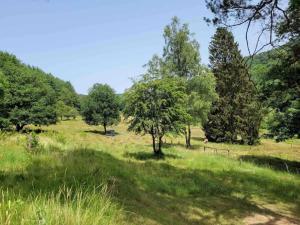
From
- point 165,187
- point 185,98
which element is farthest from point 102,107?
point 165,187

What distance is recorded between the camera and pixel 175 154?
28109 mm

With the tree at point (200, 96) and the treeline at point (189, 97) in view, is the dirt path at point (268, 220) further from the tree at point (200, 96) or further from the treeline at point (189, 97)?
the tree at point (200, 96)

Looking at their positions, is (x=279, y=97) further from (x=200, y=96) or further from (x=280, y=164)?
(x=200, y=96)

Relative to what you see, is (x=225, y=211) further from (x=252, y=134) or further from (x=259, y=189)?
(x=252, y=134)

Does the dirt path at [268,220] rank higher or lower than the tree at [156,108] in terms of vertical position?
lower

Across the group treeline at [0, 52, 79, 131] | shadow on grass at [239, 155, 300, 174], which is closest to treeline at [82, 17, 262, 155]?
Result: shadow on grass at [239, 155, 300, 174]

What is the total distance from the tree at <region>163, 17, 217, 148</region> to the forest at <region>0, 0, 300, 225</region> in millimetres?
126

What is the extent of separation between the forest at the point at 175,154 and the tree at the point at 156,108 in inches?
3.3

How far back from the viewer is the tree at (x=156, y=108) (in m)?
26.3

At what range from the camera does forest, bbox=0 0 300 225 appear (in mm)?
7254

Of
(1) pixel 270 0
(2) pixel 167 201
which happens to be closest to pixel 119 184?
(2) pixel 167 201

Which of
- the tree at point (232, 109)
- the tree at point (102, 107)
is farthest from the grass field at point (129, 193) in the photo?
the tree at point (102, 107)

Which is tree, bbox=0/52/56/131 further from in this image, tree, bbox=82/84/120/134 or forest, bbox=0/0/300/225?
tree, bbox=82/84/120/134

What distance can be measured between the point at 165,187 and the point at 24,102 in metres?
41.8
